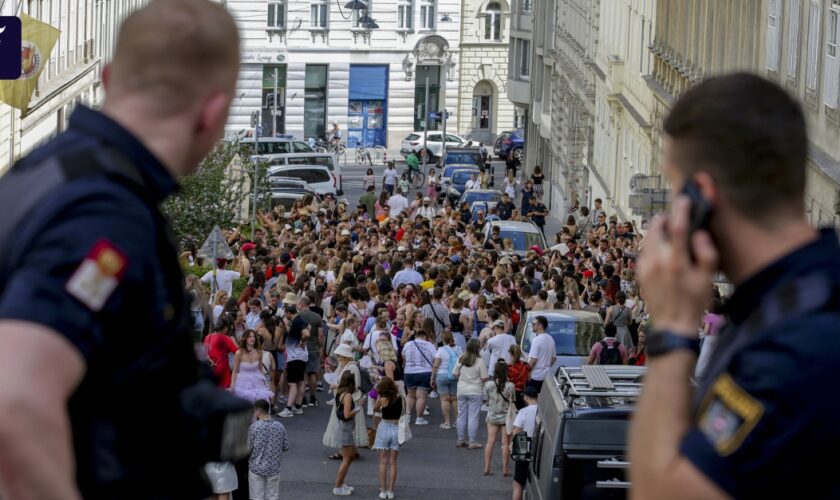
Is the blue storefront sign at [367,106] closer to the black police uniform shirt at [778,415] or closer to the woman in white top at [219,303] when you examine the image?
the woman in white top at [219,303]

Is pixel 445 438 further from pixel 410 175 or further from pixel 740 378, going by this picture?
pixel 410 175

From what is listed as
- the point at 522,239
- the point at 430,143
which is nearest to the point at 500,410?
the point at 522,239

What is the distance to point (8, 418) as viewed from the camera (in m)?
2.59

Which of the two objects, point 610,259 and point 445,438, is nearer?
→ point 445,438

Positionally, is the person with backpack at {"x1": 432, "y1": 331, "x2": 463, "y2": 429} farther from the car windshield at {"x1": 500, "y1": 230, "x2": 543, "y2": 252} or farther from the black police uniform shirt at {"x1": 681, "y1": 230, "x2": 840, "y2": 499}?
the black police uniform shirt at {"x1": 681, "y1": 230, "x2": 840, "y2": 499}

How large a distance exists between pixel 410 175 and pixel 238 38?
64033mm

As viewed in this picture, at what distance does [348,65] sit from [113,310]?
8041 centimetres

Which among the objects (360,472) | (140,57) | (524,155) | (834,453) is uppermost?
(140,57)

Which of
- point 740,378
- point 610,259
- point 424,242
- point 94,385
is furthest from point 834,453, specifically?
point 424,242

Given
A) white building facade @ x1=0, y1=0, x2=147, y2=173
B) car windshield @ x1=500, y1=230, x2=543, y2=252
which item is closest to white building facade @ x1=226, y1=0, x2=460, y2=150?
white building facade @ x1=0, y1=0, x2=147, y2=173

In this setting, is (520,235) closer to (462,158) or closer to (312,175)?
(312,175)

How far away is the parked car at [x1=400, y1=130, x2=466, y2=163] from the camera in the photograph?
250ft

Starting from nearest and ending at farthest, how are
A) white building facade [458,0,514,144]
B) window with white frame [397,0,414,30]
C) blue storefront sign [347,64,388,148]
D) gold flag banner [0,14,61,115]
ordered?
gold flag banner [0,14,61,115] < blue storefront sign [347,64,388,148] < window with white frame [397,0,414,30] < white building facade [458,0,514,144]

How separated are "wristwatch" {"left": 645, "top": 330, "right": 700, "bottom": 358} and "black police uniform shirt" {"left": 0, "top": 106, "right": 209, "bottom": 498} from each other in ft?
2.55
